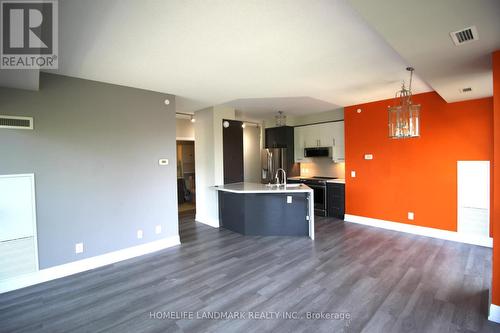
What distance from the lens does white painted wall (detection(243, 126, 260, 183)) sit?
727 cm

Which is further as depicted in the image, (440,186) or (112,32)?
(440,186)

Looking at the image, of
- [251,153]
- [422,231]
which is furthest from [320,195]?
[251,153]

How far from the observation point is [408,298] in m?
2.53

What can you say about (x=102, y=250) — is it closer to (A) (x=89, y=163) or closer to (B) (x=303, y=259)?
(A) (x=89, y=163)

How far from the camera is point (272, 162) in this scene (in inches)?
277

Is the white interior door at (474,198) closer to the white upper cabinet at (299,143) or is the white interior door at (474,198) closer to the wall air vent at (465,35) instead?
the wall air vent at (465,35)

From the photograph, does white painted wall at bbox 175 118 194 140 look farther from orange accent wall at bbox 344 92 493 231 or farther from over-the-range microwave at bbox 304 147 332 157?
orange accent wall at bbox 344 92 493 231

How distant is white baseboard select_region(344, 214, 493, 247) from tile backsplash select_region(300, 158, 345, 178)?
1309mm

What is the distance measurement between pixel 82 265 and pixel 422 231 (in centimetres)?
592

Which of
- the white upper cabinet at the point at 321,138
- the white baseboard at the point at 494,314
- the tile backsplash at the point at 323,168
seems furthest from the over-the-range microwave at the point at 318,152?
the white baseboard at the point at 494,314

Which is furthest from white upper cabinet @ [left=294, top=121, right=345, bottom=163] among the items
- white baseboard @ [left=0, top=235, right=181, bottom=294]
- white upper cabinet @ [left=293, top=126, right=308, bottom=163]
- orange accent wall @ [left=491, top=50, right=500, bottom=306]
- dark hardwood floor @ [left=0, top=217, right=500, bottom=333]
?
white baseboard @ [left=0, top=235, right=181, bottom=294]

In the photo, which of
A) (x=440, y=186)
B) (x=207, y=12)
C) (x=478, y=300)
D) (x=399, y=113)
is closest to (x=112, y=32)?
(x=207, y=12)

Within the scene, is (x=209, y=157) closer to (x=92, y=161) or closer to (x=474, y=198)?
(x=92, y=161)

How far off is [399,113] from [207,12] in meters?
2.56
